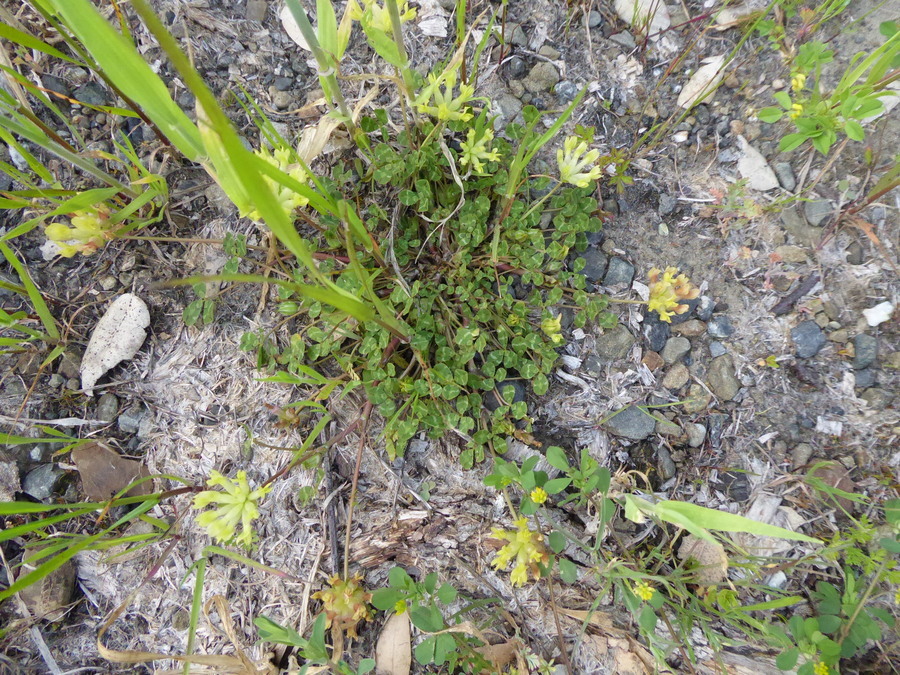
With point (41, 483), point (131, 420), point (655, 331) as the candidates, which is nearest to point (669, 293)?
point (655, 331)

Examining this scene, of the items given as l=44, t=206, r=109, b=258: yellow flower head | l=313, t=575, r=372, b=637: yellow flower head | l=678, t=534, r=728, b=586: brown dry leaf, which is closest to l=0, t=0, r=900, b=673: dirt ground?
l=313, t=575, r=372, b=637: yellow flower head

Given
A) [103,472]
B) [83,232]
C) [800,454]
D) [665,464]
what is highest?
[83,232]

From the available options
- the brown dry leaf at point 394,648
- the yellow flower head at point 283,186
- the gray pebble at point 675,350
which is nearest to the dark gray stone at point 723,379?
the gray pebble at point 675,350

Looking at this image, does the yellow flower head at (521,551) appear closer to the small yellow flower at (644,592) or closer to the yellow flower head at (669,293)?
the small yellow flower at (644,592)

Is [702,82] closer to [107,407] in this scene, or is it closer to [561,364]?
[561,364]

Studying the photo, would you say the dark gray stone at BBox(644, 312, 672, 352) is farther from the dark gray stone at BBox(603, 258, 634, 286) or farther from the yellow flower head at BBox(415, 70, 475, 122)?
the yellow flower head at BBox(415, 70, 475, 122)
